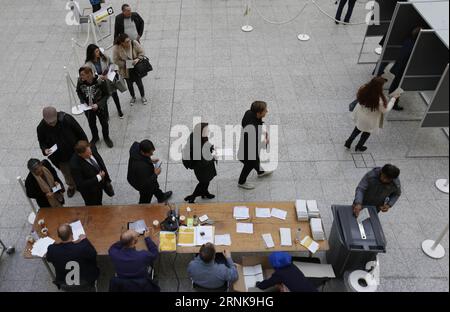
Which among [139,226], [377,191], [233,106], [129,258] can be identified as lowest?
[233,106]

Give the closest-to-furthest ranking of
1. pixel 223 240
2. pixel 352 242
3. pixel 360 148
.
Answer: pixel 352 242 < pixel 223 240 < pixel 360 148

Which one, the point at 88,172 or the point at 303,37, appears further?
the point at 303,37

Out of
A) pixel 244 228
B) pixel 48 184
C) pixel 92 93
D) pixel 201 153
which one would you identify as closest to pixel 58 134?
pixel 48 184

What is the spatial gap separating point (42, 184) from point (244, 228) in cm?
253

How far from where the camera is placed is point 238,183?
19.3 feet

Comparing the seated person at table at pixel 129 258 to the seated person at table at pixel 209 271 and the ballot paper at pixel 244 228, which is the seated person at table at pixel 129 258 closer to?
the seated person at table at pixel 209 271

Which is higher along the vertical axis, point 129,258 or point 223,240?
point 129,258

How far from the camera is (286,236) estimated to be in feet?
14.6

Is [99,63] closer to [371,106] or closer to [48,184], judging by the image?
[48,184]

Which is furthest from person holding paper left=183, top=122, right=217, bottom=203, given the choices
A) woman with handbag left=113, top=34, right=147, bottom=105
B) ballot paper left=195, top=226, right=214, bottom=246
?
→ woman with handbag left=113, top=34, right=147, bottom=105

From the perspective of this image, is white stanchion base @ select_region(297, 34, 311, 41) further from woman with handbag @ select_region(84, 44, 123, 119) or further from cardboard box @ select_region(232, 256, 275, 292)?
cardboard box @ select_region(232, 256, 275, 292)
